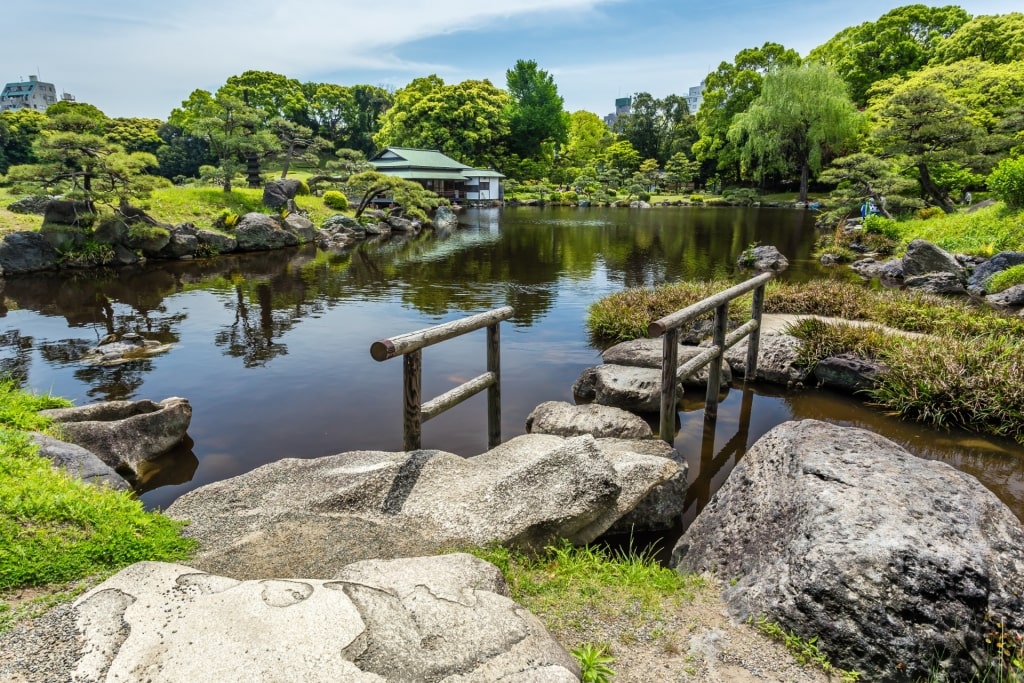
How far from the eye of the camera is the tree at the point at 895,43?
52781 mm

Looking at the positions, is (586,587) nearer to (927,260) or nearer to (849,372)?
(849,372)

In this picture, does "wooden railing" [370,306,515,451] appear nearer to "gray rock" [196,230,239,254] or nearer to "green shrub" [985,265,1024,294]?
"green shrub" [985,265,1024,294]

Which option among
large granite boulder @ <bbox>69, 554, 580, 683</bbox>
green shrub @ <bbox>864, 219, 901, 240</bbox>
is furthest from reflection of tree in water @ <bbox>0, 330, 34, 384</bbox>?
green shrub @ <bbox>864, 219, 901, 240</bbox>

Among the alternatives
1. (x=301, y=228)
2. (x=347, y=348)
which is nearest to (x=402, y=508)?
(x=347, y=348)

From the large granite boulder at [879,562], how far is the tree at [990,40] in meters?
51.8

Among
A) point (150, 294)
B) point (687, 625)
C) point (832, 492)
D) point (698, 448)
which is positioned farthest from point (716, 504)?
point (150, 294)

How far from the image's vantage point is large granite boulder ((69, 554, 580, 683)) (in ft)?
8.99

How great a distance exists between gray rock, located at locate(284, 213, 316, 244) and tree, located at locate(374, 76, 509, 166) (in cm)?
3372

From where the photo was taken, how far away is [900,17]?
177 ft

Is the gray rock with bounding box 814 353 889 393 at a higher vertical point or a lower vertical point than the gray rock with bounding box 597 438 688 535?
higher

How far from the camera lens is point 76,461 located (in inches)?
233

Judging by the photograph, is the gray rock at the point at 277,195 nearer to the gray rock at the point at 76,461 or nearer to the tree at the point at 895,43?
the gray rock at the point at 76,461

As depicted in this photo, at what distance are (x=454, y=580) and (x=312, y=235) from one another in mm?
29781

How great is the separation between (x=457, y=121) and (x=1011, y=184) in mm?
50130
